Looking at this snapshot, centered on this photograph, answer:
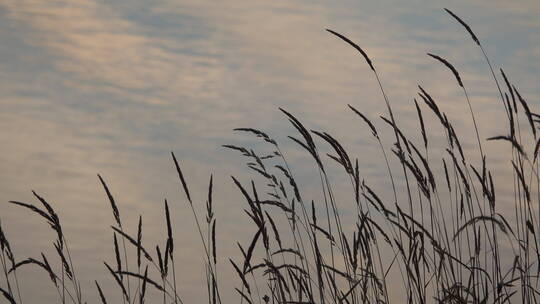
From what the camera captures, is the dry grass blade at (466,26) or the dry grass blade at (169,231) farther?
the dry grass blade at (466,26)

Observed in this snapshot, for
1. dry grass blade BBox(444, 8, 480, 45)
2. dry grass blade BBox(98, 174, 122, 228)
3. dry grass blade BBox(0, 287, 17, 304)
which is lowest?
dry grass blade BBox(0, 287, 17, 304)

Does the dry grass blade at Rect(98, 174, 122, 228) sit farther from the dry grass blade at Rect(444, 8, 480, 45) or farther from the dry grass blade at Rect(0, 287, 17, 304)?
the dry grass blade at Rect(444, 8, 480, 45)

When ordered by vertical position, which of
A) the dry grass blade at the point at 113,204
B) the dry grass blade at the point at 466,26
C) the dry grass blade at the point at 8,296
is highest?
the dry grass blade at the point at 466,26

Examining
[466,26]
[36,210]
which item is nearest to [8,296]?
[36,210]

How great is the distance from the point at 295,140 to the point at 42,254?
1095 mm

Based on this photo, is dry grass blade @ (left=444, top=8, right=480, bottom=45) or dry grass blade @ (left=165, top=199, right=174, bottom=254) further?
dry grass blade @ (left=444, top=8, right=480, bottom=45)

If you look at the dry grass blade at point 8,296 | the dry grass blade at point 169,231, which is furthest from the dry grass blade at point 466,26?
the dry grass blade at point 8,296

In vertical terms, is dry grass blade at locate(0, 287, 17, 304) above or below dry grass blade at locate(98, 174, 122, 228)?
below

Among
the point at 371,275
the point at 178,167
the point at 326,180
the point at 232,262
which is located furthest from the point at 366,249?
the point at 178,167

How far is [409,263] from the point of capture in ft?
10.3

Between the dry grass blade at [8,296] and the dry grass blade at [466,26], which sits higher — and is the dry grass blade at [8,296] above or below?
below

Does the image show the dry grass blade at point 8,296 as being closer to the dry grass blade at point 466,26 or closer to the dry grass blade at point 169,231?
the dry grass blade at point 169,231

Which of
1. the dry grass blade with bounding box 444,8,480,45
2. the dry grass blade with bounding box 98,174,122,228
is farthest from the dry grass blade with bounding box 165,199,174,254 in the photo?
the dry grass blade with bounding box 444,8,480,45

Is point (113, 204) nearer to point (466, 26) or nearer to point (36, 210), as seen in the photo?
point (36, 210)
